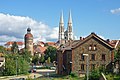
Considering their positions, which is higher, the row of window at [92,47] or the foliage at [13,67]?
the row of window at [92,47]

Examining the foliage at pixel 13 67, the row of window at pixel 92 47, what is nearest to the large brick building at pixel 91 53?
the row of window at pixel 92 47

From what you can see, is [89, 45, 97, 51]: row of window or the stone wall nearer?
the stone wall

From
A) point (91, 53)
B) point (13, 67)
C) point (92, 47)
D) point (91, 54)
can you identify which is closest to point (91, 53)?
point (91, 53)

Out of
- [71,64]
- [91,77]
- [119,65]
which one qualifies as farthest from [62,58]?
[91,77]

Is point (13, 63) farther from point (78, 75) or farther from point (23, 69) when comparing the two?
point (78, 75)

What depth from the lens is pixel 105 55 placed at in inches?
2564

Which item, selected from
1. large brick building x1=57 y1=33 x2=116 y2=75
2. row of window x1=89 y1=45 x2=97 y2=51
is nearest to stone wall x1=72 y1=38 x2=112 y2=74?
large brick building x1=57 y1=33 x2=116 y2=75

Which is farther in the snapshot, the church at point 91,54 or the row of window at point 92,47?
the row of window at point 92,47

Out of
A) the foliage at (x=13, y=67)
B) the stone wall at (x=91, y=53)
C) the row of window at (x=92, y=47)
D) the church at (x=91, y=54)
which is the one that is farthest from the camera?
the foliage at (x=13, y=67)

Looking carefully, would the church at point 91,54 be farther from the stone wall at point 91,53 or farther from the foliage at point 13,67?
the foliage at point 13,67

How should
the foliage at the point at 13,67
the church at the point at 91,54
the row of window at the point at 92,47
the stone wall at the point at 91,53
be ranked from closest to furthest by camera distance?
the church at the point at 91,54, the stone wall at the point at 91,53, the row of window at the point at 92,47, the foliage at the point at 13,67

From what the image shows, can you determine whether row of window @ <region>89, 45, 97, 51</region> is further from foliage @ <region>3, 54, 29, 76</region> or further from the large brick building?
foliage @ <region>3, 54, 29, 76</region>

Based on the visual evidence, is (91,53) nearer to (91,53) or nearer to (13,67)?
(91,53)

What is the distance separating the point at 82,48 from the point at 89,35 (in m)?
3.41
